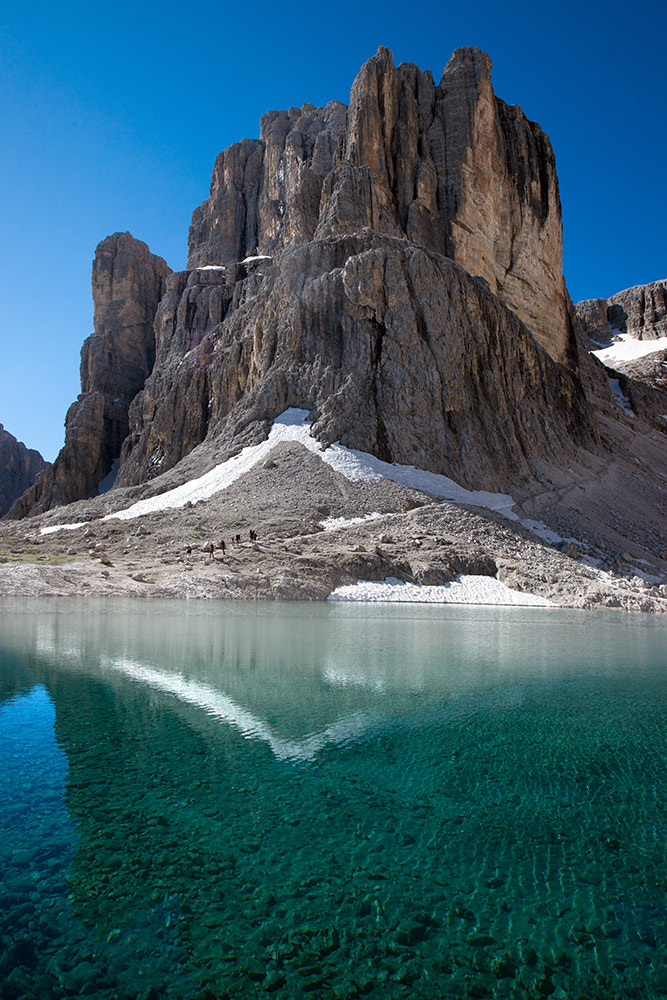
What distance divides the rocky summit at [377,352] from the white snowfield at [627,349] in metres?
21.5

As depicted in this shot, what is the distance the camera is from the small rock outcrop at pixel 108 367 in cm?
7344

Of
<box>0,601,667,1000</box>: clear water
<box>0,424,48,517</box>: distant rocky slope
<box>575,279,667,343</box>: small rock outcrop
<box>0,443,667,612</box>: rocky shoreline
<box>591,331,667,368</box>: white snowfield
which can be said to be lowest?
<box>0,601,667,1000</box>: clear water

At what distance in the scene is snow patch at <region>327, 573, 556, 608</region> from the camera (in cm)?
2722

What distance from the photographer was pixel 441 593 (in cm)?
2853

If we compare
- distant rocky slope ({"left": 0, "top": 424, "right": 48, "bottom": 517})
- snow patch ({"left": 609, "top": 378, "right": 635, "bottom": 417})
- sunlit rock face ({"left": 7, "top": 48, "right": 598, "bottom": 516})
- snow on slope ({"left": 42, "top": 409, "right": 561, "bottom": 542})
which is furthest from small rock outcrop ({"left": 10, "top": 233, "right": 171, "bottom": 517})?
snow patch ({"left": 609, "top": 378, "right": 635, "bottom": 417})

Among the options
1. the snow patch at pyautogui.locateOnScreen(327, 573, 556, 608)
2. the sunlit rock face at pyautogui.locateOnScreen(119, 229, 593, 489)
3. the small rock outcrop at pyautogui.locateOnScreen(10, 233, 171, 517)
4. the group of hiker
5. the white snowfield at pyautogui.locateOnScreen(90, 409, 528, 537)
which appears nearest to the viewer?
the snow patch at pyautogui.locateOnScreen(327, 573, 556, 608)

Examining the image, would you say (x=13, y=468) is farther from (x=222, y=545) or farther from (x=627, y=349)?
(x=627, y=349)

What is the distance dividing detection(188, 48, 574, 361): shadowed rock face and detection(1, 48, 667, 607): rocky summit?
22cm

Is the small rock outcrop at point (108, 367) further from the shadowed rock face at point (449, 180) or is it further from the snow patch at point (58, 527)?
the snow patch at point (58, 527)

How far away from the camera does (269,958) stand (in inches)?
127

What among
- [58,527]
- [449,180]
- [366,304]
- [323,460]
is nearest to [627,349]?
[449,180]

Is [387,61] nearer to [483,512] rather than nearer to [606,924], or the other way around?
[483,512]

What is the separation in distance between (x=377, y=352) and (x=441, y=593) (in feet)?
79.8

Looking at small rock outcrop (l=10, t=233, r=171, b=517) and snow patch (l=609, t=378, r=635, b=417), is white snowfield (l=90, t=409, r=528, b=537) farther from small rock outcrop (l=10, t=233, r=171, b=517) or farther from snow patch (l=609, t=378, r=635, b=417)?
snow patch (l=609, t=378, r=635, b=417)
